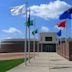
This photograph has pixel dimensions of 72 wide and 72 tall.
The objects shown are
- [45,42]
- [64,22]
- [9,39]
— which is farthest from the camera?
[9,39]

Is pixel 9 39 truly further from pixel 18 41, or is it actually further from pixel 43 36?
pixel 43 36

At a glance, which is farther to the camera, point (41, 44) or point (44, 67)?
point (41, 44)

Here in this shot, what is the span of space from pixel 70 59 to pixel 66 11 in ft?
33.0

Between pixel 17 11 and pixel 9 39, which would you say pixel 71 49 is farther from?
pixel 9 39

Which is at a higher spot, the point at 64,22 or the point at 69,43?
the point at 64,22

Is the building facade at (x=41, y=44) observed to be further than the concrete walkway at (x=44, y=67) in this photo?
Yes

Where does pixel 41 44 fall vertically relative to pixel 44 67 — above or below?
above

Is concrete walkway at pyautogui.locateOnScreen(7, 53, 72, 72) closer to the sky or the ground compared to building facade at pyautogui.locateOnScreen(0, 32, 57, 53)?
closer to the ground

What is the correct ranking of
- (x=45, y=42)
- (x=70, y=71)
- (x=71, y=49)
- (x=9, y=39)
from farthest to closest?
(x=9, y=39) < (x=45, y=42) < (x=71, y=49) < (x=70, y=71)

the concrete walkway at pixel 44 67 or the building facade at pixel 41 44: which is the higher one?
the building facade at pixel 41 44

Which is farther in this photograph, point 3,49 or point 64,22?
point 3,49

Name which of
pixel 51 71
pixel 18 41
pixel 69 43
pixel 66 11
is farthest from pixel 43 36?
pixel 51 71

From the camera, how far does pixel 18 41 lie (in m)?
123

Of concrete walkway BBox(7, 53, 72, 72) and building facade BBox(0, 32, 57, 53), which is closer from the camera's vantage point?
concrete walkway BBox(7, 53, 72, 72)
